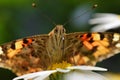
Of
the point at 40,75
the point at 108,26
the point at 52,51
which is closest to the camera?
the point at 40,75

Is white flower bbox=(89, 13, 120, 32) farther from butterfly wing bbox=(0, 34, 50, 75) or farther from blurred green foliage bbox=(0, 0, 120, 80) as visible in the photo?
butterfly wing bbox=(0, 34, 50, 75)

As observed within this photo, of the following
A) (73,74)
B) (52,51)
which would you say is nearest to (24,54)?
(52,51)

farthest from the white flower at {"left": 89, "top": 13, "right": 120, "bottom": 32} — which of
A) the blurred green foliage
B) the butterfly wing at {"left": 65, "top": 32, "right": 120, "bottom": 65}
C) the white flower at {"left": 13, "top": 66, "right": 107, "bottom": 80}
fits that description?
the white flower at {"left": 13, "top": 66, "right": 107, "bottom": 80}

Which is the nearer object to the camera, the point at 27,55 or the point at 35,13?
the point at 27,55

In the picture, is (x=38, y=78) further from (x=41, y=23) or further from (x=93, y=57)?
(x=41, y=23)

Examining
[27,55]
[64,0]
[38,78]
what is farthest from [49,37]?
[64,0]

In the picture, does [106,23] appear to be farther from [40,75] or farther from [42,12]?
[40,75]
